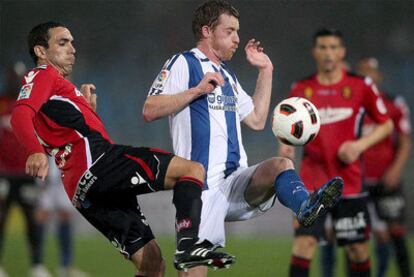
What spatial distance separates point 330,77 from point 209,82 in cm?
251

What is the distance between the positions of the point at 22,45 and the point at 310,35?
412cm

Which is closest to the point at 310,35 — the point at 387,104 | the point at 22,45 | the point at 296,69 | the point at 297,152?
the point at 296,69

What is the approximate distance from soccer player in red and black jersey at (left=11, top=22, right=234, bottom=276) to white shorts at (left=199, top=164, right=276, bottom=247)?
357mm

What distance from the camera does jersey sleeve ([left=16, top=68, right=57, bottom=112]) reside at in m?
5.23

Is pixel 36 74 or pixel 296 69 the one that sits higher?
pixel 296 69

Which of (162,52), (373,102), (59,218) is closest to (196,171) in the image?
(373,102)

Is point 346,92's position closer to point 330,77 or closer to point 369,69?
point 330,77

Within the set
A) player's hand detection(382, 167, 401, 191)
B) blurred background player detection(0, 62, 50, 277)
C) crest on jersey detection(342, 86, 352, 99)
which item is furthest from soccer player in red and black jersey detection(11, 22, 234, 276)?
blurred background player detection(0, 62, 50, 277)

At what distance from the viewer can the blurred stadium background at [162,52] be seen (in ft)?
40.7

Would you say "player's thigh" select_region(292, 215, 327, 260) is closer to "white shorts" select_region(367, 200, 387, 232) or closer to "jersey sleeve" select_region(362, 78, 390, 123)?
"jersey sleeve" select_region(362, 78, 390, 123)

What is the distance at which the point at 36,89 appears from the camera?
17.3 feet

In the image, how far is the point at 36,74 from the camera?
5395 millimetres

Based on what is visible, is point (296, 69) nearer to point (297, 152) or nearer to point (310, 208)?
point (297, 152)

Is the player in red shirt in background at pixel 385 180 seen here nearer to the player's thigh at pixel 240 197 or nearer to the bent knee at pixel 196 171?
the player's thigh at pixel 240 197
